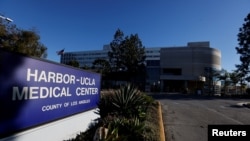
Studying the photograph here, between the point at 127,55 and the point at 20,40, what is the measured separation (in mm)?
32983

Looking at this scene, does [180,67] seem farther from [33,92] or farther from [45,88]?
[33,92]

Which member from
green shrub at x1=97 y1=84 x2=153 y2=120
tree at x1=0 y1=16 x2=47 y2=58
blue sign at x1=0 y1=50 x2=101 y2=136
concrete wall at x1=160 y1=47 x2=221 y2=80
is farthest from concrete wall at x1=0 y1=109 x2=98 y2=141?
concrete wall at x1=160 y1=47 x2=221 y2=80

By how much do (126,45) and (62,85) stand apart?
55147mm

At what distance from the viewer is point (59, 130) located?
19.6 ft

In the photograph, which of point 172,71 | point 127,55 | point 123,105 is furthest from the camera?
point 172,71

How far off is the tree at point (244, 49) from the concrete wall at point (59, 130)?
44156mm

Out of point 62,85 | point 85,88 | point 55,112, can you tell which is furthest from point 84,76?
point 55,112

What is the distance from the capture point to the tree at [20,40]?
29156 mm

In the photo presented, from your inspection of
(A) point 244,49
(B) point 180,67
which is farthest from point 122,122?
(B) point 180,67

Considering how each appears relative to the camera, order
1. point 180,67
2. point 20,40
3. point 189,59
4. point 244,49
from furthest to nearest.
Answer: point 180,67 → point 189,59 → point 244,49 → point 20,40

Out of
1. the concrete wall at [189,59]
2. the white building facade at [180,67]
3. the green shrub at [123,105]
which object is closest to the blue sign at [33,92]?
the green shrub at [123,105]

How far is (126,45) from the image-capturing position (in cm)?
6072

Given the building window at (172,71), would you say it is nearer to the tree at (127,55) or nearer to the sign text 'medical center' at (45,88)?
the tree at (127,55)

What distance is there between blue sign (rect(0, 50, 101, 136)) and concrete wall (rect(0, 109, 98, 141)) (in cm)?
13
